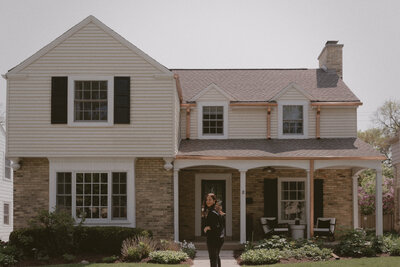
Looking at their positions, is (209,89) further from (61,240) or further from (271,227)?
(61,240)

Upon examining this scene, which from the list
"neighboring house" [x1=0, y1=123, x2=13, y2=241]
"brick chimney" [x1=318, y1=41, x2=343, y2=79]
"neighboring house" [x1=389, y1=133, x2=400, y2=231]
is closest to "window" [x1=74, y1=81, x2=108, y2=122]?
"neighboring house" [x1=0, y1=123, x2=13, y2=241]

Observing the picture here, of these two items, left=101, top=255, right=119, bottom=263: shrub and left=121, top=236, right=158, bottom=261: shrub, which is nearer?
left=101, top=255, right=119, bottom=263: shrub

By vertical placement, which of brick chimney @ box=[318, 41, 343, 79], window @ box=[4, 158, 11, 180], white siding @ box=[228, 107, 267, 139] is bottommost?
window @ box=[4, 158, 11, 180]

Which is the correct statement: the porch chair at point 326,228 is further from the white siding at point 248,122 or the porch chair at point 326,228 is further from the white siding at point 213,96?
the white siding at point 213,96

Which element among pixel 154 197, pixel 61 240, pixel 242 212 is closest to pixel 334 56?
pixel 242 212

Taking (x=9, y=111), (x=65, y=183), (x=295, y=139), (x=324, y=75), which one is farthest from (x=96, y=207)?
(x=324, y=75)

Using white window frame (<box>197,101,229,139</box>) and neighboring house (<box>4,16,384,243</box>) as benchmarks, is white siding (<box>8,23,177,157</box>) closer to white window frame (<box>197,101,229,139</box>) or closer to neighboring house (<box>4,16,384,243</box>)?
neighboring house (<box>4,16,384,243</box>)

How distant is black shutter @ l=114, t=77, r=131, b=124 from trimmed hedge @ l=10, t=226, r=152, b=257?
369 centimetres

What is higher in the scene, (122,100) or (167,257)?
(122,100)

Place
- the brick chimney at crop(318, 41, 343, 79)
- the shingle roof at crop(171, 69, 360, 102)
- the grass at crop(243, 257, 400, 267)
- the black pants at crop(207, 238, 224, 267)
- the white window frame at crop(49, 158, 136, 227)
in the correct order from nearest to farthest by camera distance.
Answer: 1. the black pants at crop(207, 238, 224, 267)
2. the grass at crop(243, 257, 400, 267)
3. the white window frame at crop(49, 158, 136, 227)
4. the shingle roof at crop(171, 69, 360, 102)
5. the brick chimney at crop(318, 41, 343, 79)

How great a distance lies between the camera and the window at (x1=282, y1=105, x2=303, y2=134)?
21030mm

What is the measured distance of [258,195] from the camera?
20.9m

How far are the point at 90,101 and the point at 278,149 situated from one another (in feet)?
22.4

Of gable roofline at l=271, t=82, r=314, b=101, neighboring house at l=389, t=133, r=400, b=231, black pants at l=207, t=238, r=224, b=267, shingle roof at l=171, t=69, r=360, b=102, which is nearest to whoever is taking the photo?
black pants at l=207, t=238, r=224, b=267
